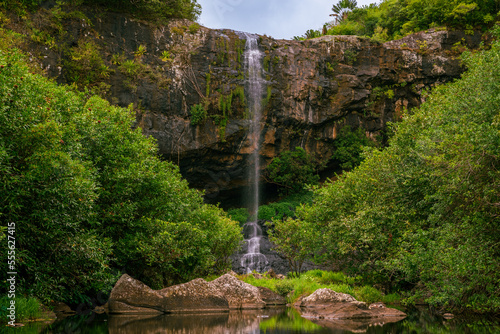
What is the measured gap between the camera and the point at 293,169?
146ft

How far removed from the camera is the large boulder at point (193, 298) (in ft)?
58.2

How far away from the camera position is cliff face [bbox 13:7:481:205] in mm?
40062

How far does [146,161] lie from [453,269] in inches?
509

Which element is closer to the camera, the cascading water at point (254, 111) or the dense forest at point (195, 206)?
the dense forest at point (195, 206)

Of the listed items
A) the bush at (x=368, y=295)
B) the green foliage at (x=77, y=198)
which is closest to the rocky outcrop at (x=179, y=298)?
the green foliage at (x=77, y=198)

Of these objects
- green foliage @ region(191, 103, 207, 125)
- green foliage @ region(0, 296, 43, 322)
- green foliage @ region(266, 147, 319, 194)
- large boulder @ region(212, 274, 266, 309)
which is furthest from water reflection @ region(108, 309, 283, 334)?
green foliage @ region(266, 147, 319, 194)

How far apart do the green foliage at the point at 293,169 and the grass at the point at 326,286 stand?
17.9 m

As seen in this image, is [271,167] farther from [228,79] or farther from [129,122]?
[129,122]

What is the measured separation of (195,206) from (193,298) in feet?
35.1

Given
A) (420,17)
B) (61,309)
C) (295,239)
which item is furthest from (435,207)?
(420,17)

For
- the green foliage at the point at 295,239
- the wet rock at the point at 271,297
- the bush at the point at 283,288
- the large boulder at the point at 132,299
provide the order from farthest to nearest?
1. the green foliage at the point at 295,239
2. the bush at the point at 283,288
3. the wet rock at the point at 271,297
4. the large boulder at the point at 132,299

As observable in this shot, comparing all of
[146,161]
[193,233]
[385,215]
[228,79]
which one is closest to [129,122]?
[146,161]

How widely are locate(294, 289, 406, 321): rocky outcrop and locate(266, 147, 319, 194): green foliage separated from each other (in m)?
25.1

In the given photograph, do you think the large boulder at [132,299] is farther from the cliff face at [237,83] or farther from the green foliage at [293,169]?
the green foliage at [293,169]
